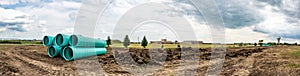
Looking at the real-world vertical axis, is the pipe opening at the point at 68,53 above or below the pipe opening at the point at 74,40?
below

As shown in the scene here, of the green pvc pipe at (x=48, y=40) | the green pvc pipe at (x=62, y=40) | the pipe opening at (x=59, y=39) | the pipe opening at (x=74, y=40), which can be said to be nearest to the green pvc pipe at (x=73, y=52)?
the pipe opening at (x=74, y=40)

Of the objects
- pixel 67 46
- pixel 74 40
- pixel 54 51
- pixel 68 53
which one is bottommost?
pixel 68 53

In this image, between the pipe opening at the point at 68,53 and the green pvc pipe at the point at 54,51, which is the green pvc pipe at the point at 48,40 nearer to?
the green pvc pipe at the point at 54,51

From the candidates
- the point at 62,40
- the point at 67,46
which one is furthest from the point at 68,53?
the point at 62,40

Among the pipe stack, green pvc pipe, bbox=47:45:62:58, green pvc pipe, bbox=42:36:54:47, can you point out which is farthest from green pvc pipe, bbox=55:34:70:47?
green pvc pipe, bbox=42:36:54:47

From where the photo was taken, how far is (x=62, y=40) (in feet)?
58.0

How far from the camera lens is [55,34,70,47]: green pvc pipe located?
1727cm

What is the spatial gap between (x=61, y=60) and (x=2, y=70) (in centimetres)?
526

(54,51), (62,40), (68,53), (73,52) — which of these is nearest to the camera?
(73,52)

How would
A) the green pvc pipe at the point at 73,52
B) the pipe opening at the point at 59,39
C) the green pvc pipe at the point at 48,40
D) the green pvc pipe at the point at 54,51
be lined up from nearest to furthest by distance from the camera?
the green pvc pipe at the point at 73,52 < the pipe opening at the point at 59,39 < the green pvc pipe at the point at 54,51 < the green pvc pipe at the point at 48,40

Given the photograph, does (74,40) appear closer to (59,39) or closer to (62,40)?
(62,40)

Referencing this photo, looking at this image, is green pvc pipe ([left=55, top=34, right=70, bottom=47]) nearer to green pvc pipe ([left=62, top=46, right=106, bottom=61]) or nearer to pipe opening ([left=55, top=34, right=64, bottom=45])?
pipe opening ([left=55, top=34, right=64, bottom=45])

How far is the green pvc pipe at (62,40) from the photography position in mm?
17266

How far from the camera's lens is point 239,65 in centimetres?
1578
